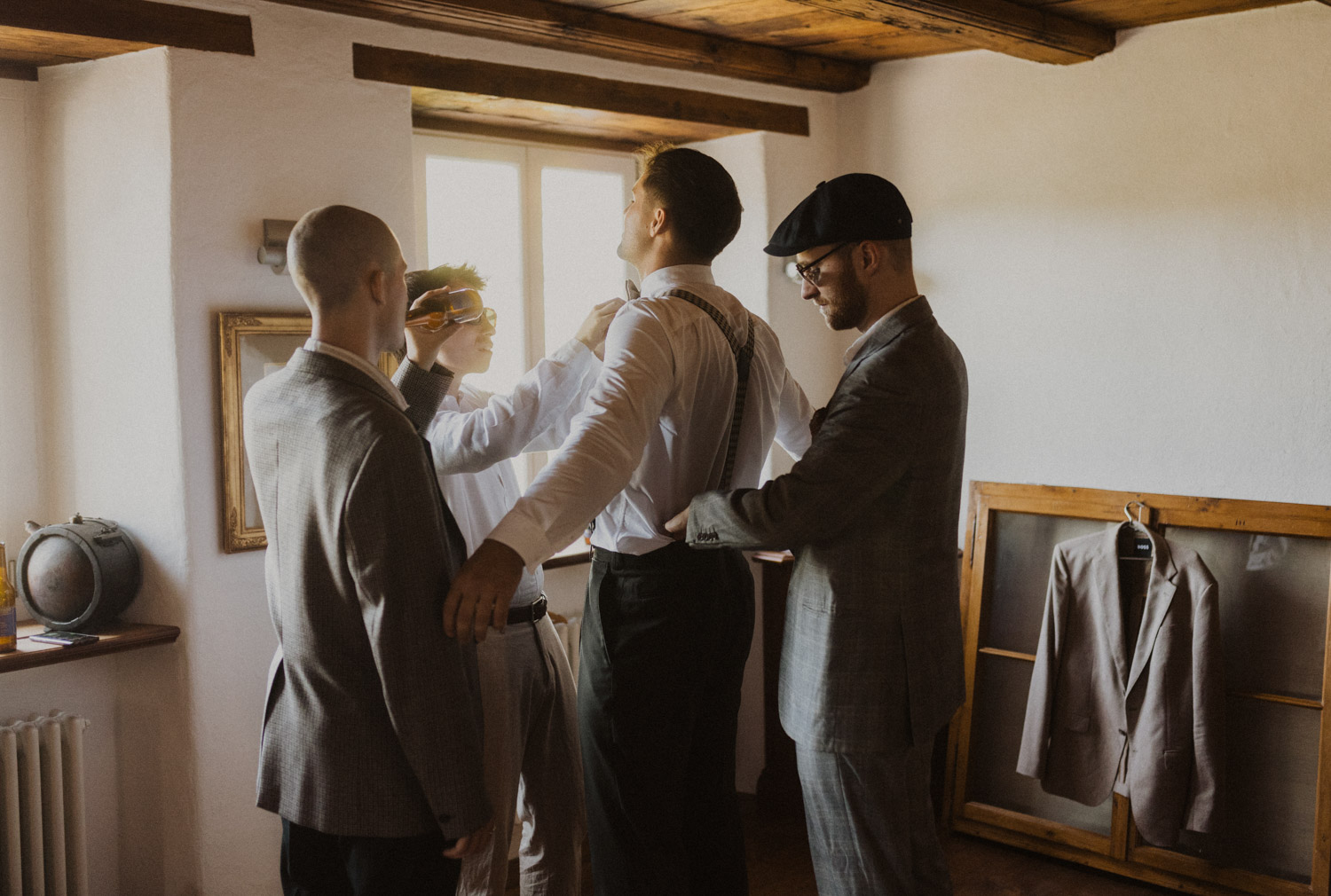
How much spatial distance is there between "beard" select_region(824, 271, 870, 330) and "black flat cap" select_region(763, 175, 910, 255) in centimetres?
8

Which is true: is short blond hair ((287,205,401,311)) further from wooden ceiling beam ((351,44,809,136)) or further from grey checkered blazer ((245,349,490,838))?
wooden ceiling beam ((351,44,809,136))

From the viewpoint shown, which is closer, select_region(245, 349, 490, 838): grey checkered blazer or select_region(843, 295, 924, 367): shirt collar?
select_region(245, 349, 490, 838): grey checkered blazer

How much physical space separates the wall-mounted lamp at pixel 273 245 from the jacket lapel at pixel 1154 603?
2513mm

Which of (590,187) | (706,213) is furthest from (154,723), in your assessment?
(590,187)

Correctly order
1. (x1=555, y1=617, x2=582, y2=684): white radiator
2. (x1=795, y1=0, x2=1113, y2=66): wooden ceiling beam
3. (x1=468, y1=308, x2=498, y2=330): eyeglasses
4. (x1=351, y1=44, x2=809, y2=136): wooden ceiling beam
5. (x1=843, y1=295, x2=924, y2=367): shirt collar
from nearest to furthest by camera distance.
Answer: (x1=843, y1=295, x2=924, y2=367): shirt collar < (x1=468, y1=308, x2=498, y2=330): eyeglasses < (x1=795, y1=0, x2=1113, y2=66): wooden ceiling beam < (x1=351, y1=44, x2=809, y2=136): wooden ceiling beam < (x1=555, y1=617, x2=582, y2=684): white radiator

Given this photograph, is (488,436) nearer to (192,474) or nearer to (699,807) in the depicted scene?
(699,807)

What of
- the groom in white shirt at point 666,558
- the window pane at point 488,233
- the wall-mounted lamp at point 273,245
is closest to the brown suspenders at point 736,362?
the groom in white shirt at point 666,558

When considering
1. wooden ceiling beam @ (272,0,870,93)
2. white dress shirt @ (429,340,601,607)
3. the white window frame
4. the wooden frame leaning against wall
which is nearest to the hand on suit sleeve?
white dress shirt @ (429,340,601,607)

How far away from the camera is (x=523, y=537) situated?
1.75 metres

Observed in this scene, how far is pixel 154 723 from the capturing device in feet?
9.82

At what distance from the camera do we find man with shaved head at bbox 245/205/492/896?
5.27 ft

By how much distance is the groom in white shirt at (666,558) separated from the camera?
205 centimetres

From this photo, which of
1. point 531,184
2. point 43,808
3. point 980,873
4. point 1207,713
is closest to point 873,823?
point 1207,713

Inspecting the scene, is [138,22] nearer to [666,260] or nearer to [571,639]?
[666,260]
